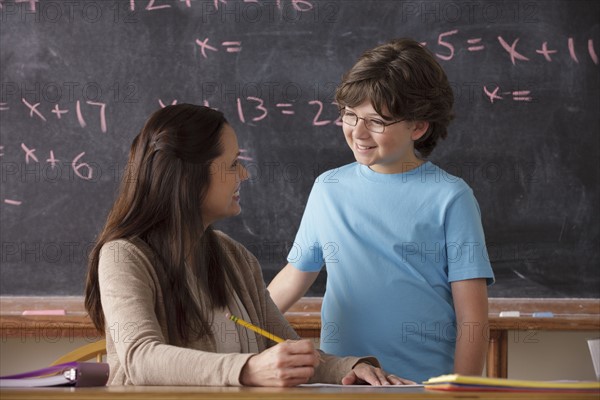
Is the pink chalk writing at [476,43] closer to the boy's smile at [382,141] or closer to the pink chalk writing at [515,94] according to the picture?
the pink chalk writing at [515,94]

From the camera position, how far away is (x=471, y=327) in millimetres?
1721

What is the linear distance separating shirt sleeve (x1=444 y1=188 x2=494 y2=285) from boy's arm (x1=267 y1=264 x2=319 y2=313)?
42 cm

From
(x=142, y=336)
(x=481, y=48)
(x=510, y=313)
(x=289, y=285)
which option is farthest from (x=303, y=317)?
(x=142, y=336)

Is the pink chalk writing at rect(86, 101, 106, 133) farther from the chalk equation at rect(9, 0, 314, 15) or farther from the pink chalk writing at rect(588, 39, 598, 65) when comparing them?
the pink chalk writing at rect(588, 39, 598, 65)

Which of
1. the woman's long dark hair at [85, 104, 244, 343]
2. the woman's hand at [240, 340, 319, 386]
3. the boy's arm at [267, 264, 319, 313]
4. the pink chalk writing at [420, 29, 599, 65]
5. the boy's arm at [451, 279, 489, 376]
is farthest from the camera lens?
the pink chalk writing at [420, 29, 599, 65]

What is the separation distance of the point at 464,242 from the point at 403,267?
13cm

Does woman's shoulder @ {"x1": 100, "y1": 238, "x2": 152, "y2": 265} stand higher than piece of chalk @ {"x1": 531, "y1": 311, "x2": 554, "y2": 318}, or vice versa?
woman's shoulder @ {"x1": 100, "y1": 238, "x2": 152, "y2": 265}

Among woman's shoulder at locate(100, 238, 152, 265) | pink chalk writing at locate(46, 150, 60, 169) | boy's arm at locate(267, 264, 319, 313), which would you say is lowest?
boy's arm at locate(267, 264, 319, 313)

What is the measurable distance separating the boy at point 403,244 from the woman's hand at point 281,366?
498 millimetres

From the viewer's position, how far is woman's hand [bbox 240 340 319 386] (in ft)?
4.15

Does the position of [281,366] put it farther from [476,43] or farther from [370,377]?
[476,43]

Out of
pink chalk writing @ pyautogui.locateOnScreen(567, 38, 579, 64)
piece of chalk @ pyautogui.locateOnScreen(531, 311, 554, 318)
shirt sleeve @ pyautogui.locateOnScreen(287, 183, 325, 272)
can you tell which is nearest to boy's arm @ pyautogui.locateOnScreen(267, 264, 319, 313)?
shirt sleeve @ pyautogui.locateOnScreen(287, 183, 325, 272)

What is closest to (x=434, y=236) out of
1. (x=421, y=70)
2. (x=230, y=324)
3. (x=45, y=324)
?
(x=421, y=70)

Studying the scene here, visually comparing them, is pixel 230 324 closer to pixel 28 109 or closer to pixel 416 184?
pixel 416 184
